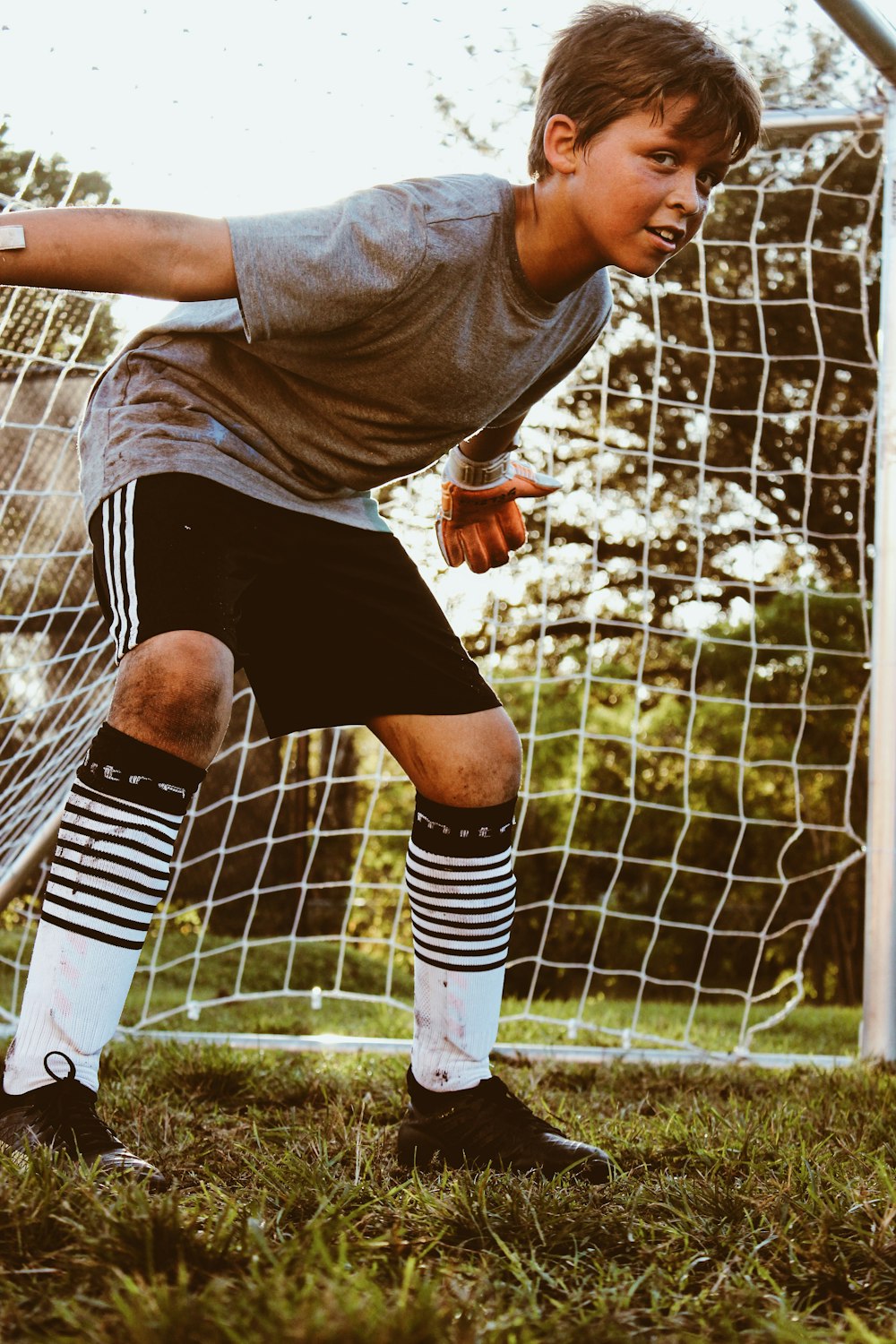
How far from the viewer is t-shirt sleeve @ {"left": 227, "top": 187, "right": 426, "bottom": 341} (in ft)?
4.96

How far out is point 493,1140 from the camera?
1.73m

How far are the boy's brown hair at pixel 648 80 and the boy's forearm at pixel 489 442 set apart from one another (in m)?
0.41

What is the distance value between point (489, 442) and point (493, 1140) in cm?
109

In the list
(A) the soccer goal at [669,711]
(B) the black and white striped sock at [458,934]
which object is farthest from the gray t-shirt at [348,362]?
(A) the soccer goal at [669,711]

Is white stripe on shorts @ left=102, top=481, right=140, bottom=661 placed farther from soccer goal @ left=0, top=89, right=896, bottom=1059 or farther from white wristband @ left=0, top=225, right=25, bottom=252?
soccer goal @ left=0, top=89, right=896, bottom=1059

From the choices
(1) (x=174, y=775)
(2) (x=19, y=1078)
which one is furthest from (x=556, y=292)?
(2) (x=19, y=1078)

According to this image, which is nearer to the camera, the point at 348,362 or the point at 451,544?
the point at 348,362

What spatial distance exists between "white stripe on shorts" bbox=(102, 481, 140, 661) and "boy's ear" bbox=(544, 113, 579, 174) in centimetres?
74

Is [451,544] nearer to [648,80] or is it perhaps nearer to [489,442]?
[489,442]

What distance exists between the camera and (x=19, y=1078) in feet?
4.94

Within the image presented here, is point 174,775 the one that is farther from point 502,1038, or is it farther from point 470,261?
point 502,1038

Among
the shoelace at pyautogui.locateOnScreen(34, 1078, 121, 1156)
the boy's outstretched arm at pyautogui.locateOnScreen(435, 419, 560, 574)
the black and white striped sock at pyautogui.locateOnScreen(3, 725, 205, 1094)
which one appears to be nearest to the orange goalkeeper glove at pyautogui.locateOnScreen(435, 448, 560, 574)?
the boy's outstretched arm at pyautogui.locateOnScreen(435, 419, 560, 574)

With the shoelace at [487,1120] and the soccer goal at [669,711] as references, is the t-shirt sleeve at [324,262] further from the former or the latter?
the soccer goal at [669,711]

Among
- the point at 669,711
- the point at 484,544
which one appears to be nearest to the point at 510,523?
the point at 484,544
